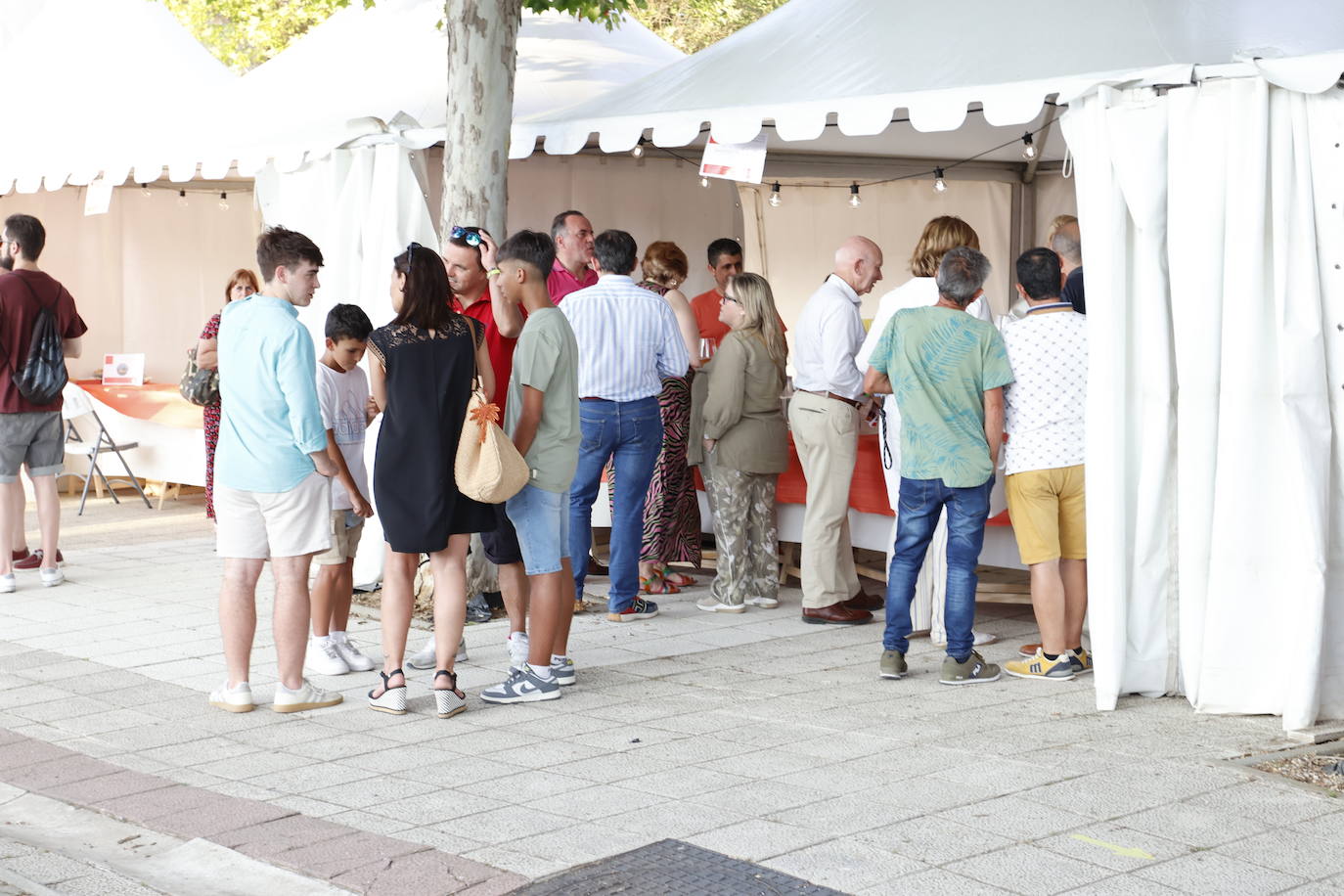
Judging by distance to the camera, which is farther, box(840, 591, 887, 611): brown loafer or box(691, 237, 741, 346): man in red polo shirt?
box(691, 237, 741, 346): man in red polo shirt

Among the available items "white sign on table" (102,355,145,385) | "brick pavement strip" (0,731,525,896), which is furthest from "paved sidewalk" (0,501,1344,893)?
"white sign on table" (102,355,145,385)

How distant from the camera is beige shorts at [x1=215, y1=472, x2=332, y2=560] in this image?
5.53 m

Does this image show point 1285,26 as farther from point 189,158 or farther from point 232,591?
point 189,158

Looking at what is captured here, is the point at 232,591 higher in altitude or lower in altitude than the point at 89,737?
higher

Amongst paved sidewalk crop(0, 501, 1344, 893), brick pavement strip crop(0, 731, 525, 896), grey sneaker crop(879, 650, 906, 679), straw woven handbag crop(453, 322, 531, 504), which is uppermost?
straw woven handbag crop(453, 322, 531, 504)

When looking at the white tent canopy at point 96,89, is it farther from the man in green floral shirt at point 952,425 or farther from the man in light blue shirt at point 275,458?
the man in green floral shirt at point 952,425

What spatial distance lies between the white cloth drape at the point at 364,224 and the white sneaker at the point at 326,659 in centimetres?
138

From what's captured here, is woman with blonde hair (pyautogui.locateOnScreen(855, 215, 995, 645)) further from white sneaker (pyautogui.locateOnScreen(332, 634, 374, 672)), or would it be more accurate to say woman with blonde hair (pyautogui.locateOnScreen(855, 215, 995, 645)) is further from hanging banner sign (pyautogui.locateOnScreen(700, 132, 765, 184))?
white sneaker (pyautogui.locateOnScreen(332, 634, 374, 672))

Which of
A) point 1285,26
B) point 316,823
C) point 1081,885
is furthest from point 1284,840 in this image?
point 1285,26

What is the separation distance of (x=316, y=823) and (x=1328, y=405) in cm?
352

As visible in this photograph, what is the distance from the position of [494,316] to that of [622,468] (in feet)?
4.68

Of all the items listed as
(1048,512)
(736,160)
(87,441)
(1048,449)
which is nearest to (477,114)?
(736,160)

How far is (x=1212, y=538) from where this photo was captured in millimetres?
5539

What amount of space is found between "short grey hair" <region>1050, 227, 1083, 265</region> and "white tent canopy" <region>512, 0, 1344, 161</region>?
0.64m
